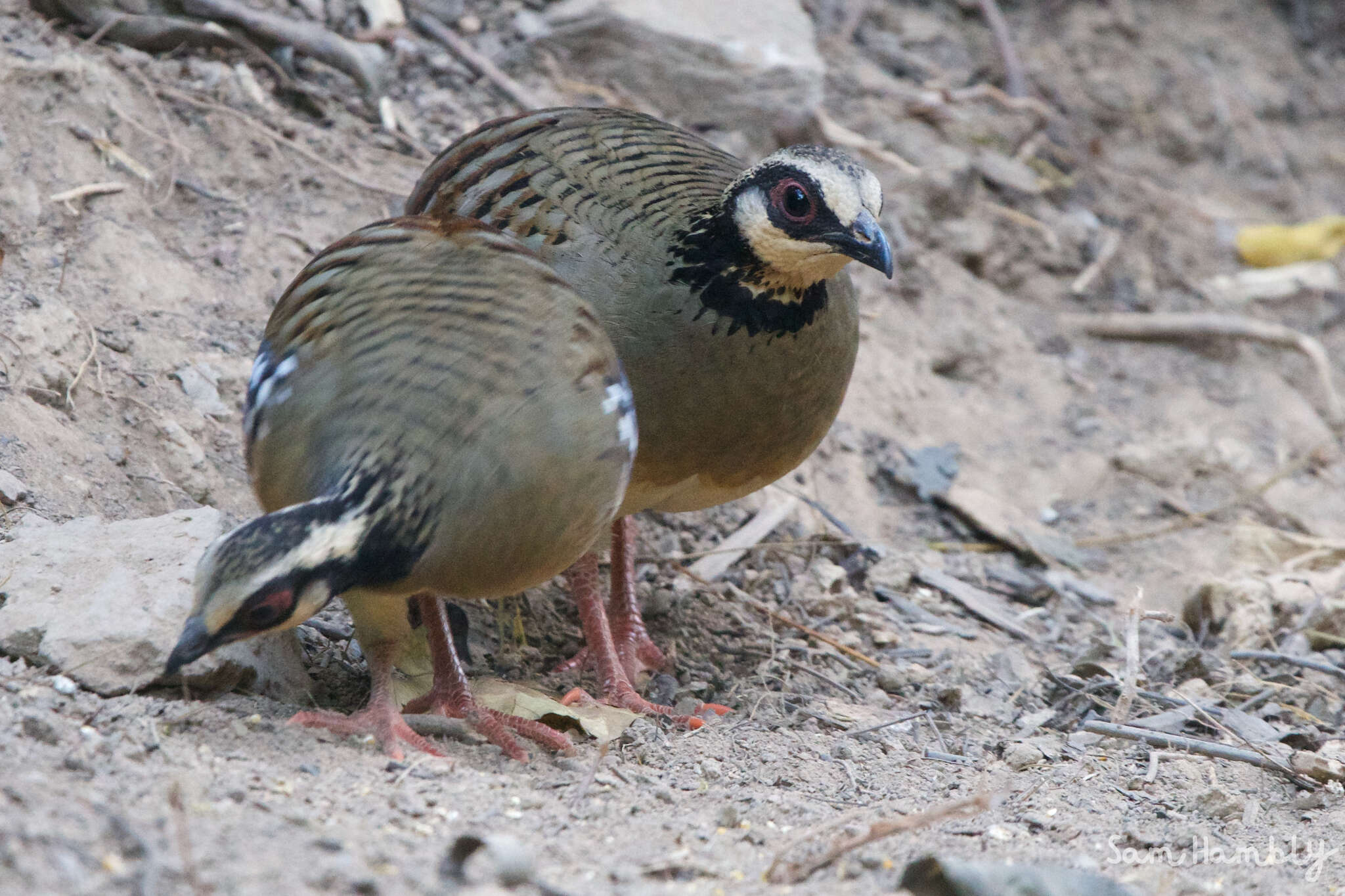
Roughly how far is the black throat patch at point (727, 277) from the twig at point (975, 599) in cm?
186

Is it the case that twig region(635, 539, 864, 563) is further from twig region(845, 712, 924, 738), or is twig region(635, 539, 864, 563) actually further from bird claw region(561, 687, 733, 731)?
twig region(845, 712, 924, 738)

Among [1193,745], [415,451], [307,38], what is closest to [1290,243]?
[1193,745]

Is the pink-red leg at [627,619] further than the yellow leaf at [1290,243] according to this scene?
No

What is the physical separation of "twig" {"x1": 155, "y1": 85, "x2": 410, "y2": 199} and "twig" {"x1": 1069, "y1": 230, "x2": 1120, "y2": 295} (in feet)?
12.7

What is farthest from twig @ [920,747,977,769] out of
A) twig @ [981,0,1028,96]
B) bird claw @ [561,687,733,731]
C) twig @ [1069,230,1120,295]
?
twig @ [981,0,1028,96]

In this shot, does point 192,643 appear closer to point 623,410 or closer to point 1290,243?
point 623,410

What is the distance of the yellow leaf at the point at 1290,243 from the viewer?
28.3 feet

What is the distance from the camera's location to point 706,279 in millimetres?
4301

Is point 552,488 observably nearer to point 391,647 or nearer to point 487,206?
point 391,647

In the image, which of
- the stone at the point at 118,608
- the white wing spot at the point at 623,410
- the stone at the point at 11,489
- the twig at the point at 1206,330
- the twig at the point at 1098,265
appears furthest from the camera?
the twig at the point at 1098,265

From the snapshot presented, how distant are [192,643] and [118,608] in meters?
0.57

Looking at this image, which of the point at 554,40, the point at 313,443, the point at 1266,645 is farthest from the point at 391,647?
the point at 554,40
